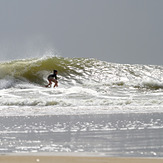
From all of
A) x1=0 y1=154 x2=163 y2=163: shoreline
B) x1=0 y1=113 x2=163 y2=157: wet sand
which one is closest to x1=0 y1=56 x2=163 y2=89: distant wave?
x1=0 y1=113 x2=163 y2=157: wet sand

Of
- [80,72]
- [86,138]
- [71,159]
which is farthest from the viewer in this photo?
[80,72]

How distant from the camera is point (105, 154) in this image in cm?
377

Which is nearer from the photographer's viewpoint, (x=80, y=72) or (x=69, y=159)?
(x=69, y=159)

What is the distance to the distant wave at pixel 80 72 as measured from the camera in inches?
915

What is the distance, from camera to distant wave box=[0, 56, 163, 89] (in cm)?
2323

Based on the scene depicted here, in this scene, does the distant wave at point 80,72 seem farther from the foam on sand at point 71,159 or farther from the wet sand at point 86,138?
the foam on sand at point 71,159

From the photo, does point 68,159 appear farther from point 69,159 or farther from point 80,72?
point 80,72

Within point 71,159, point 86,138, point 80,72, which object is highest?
point 80,72

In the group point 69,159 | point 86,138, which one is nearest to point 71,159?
point 69,159

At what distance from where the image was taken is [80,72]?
25.9 m

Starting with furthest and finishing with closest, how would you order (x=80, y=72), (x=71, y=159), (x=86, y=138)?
(x=80, y=72), (x=86, y=138), (x=71, y=159)

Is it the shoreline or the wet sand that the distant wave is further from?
the shoreline

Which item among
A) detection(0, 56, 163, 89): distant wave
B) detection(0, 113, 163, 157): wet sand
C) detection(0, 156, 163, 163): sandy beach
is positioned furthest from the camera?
detection(0, 56, 163, 89): distant wave

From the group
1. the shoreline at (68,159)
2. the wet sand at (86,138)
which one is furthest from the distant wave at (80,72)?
the shoreline at (68,159)
